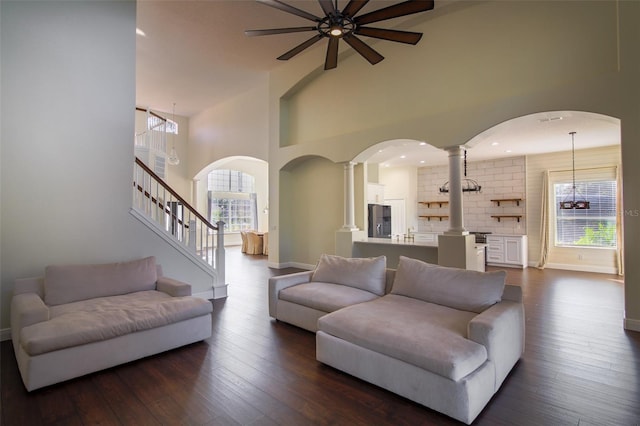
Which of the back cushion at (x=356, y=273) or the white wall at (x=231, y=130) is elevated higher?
the white wall at (x=231, y=130)

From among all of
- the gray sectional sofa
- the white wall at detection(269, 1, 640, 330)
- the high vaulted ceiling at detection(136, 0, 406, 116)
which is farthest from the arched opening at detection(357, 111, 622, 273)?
the gray sectional sofa

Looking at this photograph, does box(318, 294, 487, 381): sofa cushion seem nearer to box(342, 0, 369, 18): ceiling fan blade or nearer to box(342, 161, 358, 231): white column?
box(342, 0, 369, 18): ceiling fan blade

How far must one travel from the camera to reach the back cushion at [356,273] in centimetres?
352

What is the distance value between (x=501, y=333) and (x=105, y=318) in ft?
10.4

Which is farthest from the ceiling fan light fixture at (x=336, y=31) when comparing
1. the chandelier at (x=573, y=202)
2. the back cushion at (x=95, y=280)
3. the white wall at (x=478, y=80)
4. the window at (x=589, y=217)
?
the window at (x=589, y=217)

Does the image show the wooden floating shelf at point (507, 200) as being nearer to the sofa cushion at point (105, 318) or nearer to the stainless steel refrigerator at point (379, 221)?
the stainless steel refrigerator at point (379, 221)

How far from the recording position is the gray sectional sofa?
2.02 metres

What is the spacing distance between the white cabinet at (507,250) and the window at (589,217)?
91 centimetres

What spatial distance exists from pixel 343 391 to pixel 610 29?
16.4 ft

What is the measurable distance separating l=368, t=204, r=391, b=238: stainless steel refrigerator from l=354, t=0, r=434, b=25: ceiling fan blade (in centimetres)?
463

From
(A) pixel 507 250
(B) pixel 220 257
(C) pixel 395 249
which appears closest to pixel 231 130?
(B) pixel 220 257

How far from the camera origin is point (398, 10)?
2898mm

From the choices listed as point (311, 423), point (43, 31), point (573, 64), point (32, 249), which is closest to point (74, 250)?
point (32, 249)

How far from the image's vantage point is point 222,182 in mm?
12719
